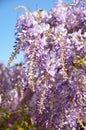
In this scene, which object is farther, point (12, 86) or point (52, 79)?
point (12, 86)

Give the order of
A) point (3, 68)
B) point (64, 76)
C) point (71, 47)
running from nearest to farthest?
1. point (64, 76)
2. point (71, 47)
3. point (3, 68)

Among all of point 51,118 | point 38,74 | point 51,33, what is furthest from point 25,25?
point 51,118

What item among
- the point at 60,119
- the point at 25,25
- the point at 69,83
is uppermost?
the point at 25,25

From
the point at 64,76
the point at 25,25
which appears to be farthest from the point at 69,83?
the point at 25,25

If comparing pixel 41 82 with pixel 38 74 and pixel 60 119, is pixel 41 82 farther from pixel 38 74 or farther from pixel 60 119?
pixel 60 119

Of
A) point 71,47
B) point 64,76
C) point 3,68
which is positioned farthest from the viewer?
point 3,68

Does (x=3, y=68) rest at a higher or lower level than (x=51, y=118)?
higher

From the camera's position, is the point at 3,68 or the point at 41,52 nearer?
the point at 41,52
